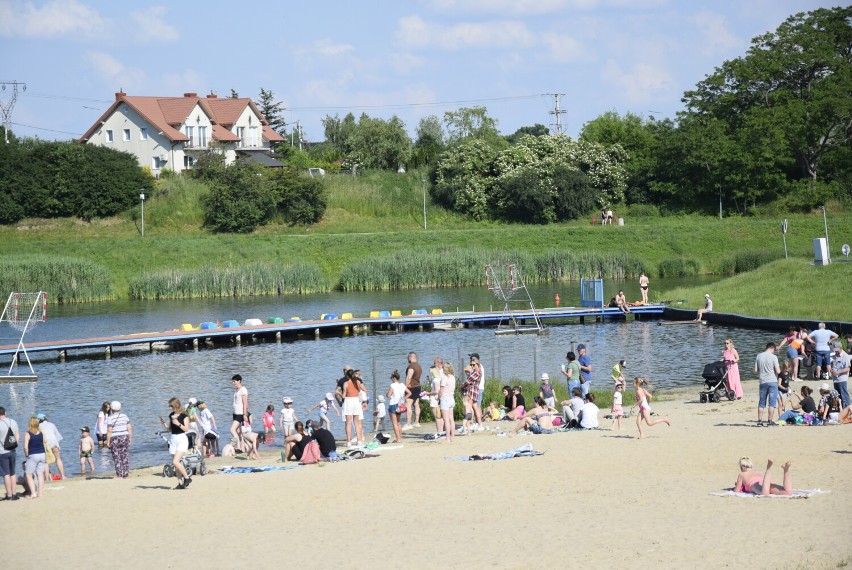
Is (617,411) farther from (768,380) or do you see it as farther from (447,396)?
(447,396)

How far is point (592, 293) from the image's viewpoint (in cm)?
4784

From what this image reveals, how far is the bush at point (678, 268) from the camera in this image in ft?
215

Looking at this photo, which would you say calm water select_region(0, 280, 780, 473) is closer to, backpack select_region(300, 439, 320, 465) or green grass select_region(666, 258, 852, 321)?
green grass select_region(666, 258, 852, 321)

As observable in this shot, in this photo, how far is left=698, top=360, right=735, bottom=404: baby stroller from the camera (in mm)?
24562

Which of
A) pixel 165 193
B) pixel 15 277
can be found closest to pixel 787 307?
pixel 15 277

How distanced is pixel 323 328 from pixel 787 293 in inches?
707

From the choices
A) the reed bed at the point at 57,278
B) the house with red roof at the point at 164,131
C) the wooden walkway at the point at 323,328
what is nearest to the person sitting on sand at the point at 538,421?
the wooden walkway at the point at 323,328

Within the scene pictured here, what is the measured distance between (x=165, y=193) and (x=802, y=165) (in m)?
44.4

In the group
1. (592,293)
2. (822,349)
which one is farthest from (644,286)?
(822,349)

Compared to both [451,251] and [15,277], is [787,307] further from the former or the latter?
[15,277]

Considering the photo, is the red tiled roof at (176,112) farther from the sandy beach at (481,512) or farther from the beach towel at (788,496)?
the beach towel at (788,496)

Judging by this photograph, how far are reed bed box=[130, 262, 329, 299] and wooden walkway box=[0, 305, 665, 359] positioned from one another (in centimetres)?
1487

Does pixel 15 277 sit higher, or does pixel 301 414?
pixel 15 277

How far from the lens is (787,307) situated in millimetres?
40781
